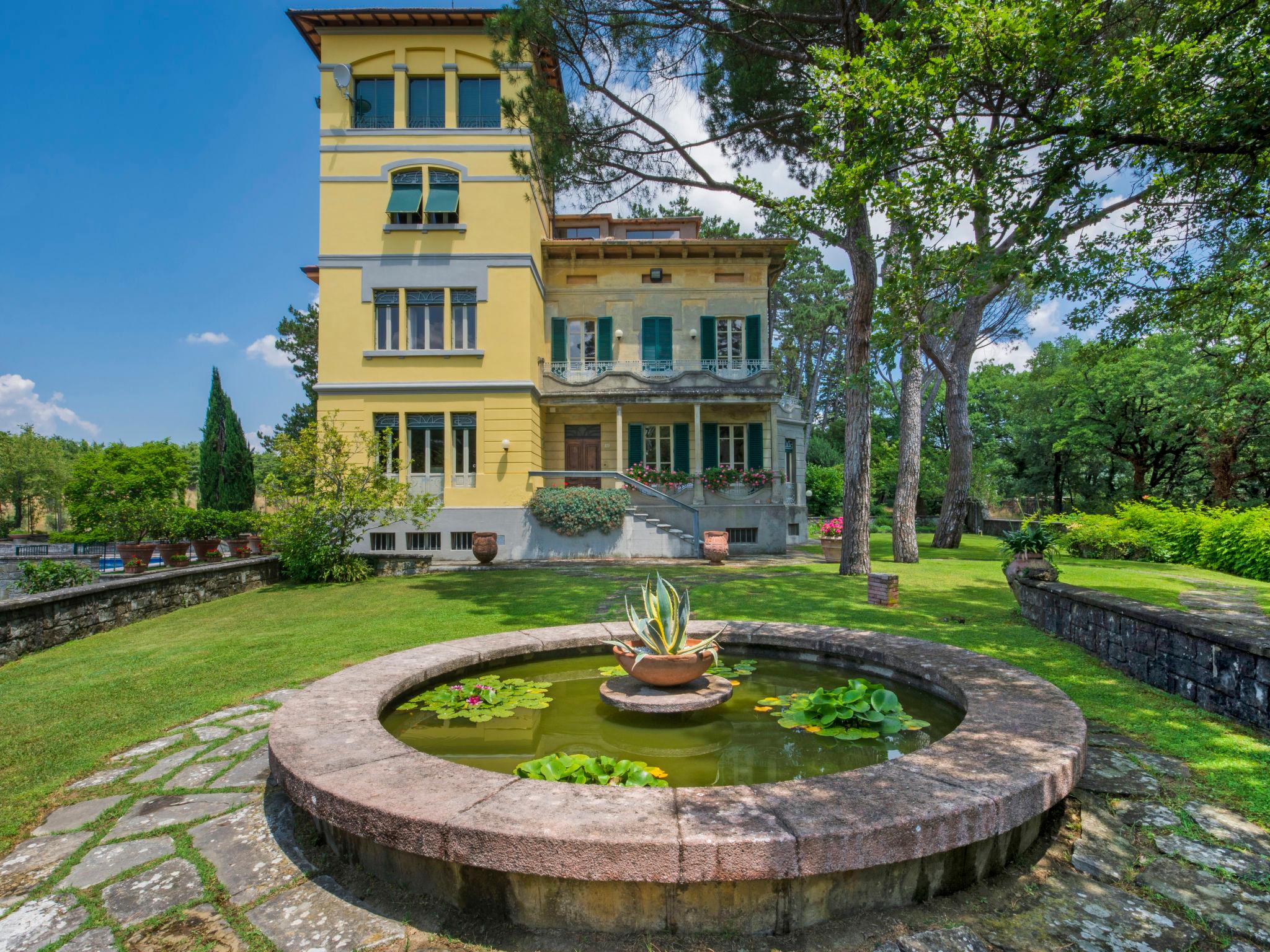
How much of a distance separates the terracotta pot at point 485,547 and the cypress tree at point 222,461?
11482 mm

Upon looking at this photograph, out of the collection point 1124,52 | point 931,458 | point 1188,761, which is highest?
point 1124,52

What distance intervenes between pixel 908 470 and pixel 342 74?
16.9 m

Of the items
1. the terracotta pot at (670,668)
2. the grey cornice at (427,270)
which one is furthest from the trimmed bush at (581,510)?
the terracotta pot at (670,668)

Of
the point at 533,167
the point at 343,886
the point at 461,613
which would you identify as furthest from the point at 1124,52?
the point at 533,167

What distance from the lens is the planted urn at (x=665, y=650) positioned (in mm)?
3930

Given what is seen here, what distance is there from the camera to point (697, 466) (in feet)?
61.3

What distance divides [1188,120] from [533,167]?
34.6ft

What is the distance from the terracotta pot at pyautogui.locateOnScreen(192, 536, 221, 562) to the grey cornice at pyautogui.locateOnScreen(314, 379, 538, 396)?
14.3 ft

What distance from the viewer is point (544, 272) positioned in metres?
19.9

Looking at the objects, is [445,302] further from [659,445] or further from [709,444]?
[709,444]

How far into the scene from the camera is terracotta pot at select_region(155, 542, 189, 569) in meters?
15.0

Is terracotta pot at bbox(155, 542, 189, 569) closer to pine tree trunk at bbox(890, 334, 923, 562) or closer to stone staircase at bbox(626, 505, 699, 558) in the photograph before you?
stone staircase at bbox(626, 505, 699, 558)

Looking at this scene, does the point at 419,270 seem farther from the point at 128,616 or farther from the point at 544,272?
the point at 128,616

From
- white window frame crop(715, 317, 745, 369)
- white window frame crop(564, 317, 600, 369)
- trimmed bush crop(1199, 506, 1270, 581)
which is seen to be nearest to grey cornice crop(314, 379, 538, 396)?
white window frame crop(564, 317, 600, 369)
